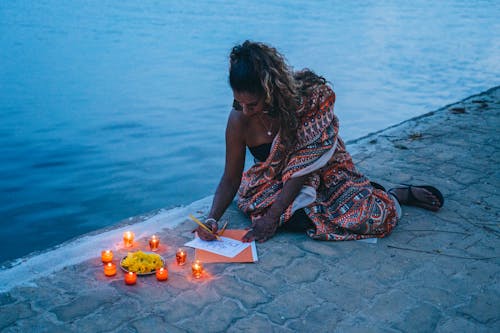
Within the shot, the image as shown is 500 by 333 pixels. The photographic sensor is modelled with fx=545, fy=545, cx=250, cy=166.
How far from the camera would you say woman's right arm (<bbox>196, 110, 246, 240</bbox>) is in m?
3.68

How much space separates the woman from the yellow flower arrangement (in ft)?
1.42

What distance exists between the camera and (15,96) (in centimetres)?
1017

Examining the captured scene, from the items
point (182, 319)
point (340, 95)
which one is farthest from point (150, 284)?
point (340, 95)

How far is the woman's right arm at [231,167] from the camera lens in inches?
145

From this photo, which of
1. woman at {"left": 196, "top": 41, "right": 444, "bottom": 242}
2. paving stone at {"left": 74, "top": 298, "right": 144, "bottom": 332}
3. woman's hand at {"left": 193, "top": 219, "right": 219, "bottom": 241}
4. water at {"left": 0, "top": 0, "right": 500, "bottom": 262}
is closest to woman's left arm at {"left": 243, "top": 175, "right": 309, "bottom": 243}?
woman at {"left": 196, "top": 41, "right": 444, "bottom": 242}

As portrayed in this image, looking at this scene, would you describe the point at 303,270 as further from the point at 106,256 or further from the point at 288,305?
the point at 106,256

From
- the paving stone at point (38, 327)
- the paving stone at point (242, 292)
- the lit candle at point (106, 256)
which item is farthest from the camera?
the lit candle at point (106, 256)

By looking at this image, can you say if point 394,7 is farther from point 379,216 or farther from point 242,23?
point 379,216

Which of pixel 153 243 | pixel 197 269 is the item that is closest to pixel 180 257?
pixel 197 269

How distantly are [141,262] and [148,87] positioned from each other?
8.54 metres

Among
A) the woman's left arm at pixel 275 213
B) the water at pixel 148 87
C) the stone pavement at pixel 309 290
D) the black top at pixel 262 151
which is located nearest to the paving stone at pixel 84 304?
the stone pavement at pixel 309 290

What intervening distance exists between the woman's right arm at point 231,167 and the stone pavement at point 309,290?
10.5 inches

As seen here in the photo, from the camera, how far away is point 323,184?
3883 millimetres

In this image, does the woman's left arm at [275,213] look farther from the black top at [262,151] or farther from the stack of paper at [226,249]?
the black top at [262,151]
